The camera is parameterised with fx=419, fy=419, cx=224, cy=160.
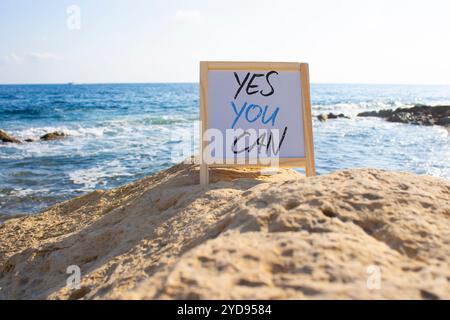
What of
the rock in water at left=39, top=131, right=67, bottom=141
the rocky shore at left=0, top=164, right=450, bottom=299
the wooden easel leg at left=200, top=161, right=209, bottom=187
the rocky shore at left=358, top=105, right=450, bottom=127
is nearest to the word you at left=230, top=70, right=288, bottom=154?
the wooden easel leg at left=200, top=161, right=209, bottom=187

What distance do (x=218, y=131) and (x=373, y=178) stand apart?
1692 mm

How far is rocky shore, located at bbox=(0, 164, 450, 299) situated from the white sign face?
75 centimetres

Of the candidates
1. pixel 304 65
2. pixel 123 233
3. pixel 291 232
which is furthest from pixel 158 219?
pixel 304 65

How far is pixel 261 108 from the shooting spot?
12.7 ft

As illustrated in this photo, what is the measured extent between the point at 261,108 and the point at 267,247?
228 cm

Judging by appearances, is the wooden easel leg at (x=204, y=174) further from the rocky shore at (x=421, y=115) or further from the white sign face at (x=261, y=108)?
the rocky shore at (x=421, y=115)

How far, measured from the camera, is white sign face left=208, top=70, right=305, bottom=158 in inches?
151

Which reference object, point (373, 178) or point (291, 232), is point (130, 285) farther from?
point (373, 178)

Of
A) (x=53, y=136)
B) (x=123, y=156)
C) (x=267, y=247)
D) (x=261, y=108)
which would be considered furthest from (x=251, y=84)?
(x=53, y=136)

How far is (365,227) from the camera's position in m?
1.97

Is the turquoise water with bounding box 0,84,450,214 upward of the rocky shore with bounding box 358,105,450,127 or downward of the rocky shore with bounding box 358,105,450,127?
downward

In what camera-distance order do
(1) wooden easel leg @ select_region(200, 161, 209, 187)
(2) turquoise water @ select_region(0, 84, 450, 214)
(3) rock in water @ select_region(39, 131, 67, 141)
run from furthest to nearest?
(3) rock in water @ select_region(39, 131, 67, 141) < (2) turquoise water @ select_region(0, 84, 450, 214) < (1) wooden easel leg @ select_region(200, 161, 209, 187)

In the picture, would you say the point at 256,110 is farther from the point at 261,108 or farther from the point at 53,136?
the point at 53,136

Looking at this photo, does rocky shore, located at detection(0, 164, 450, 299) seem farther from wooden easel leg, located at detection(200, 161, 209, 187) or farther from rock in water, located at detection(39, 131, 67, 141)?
rock in water, located at detection(39, 131, 67, 141)
